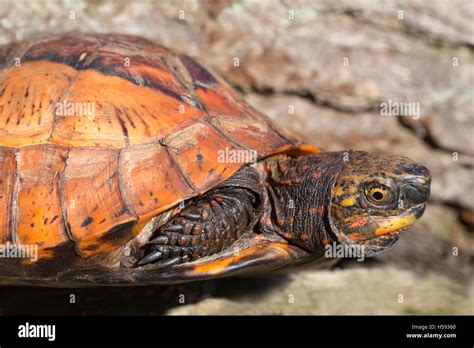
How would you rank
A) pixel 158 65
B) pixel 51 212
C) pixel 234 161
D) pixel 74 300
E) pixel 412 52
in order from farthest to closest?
pixel 412 52 < pixel 74 300 < pixel 158 65 < pixel 234 161 < pixel 51 212

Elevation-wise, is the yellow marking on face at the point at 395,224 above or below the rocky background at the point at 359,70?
below

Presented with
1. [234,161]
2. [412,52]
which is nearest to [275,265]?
[234,161]

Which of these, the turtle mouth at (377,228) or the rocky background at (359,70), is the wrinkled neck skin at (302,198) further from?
the rocky background at (359,70)

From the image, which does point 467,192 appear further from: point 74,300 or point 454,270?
point 74,300

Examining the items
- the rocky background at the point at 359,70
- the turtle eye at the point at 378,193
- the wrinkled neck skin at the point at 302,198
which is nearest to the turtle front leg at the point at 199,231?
the wrinkled neck skin at the point at 302,198

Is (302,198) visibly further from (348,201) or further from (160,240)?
(160,240)

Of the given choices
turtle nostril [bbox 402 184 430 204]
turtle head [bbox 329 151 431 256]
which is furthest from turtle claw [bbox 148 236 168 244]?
turtle nostril [bbox 402 184 430 204]

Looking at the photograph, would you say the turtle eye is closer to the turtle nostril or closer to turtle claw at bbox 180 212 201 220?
the turtle nostril

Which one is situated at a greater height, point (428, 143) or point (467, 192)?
point (428, 143)
